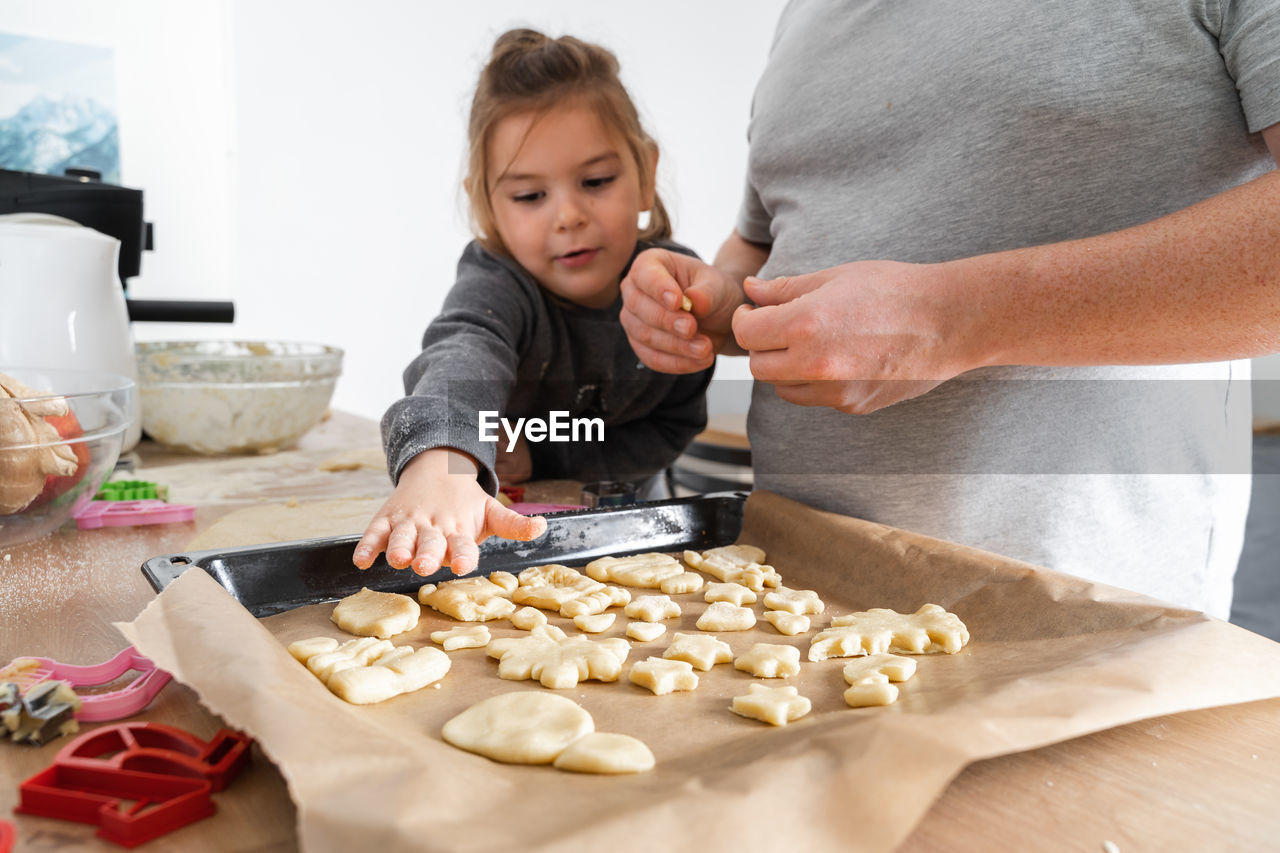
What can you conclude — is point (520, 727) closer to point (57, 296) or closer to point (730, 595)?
point (730, 595)

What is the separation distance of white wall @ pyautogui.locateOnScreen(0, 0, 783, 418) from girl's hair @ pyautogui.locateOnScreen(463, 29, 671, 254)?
42.7 inches

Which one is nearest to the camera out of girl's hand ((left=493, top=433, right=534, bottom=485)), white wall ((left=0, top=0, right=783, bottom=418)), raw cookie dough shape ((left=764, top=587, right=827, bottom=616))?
raw cookie dough shape ((left=764, top=587, right=827, bottom=616))

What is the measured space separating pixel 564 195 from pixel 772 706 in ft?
3.61

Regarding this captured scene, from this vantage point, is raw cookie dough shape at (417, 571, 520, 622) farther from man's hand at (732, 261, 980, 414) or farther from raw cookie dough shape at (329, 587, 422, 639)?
man's hand at (732, 261, 980, 414)

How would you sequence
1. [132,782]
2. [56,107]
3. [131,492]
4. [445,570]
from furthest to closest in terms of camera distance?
1. [56,107]
2. [131,492]
3. [445,570]
4. [132,782]

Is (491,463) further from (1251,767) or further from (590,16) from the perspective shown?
(590,16)

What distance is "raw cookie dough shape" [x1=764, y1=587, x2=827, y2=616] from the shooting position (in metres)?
0.86

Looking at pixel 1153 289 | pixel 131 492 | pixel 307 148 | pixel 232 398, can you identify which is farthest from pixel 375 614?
pixel 307 148

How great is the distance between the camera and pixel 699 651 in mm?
741

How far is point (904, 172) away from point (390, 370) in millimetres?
3201

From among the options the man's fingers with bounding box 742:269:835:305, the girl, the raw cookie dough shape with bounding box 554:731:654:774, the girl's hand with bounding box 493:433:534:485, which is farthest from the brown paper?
the girl's hand with bounding box 493:433:534:485

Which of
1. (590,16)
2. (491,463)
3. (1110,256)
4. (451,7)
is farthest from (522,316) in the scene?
(590,16)

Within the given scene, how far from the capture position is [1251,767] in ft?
1.79

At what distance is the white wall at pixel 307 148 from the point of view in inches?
116
